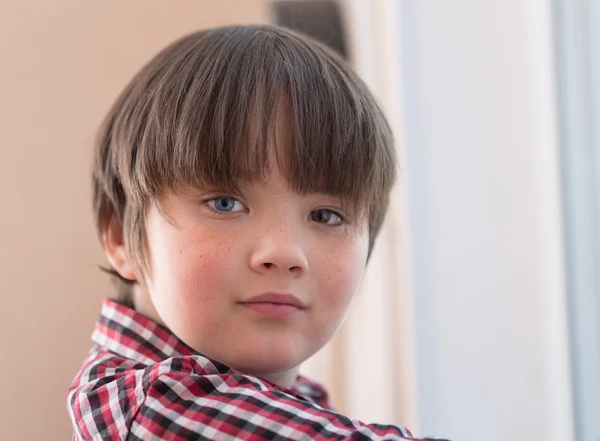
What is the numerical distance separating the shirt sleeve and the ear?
0.22 meters

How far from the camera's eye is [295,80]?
0.78 metres

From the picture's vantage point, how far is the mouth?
74 centimetres

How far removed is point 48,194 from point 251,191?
0.46 meters

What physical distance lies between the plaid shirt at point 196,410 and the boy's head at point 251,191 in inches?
3.0

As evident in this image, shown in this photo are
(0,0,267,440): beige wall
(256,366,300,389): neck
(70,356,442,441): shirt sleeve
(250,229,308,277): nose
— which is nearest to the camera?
(70,356,442,441): shirt sleeve

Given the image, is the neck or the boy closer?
the boy

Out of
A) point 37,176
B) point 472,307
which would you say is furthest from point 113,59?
point 472,307

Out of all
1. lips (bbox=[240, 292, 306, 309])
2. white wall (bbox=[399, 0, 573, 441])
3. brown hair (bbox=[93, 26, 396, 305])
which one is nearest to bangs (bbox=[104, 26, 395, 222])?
brown hair (bbox=[93, 26, 396, 305])

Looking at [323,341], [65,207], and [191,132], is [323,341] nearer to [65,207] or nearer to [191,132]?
[191,132]

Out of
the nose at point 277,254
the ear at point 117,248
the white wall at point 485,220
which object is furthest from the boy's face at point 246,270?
the white wall at point 485,220

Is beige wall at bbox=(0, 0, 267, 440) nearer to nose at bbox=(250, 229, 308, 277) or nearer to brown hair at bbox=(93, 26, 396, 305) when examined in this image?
brown hair at bbox=(93, 26, 396, 305)

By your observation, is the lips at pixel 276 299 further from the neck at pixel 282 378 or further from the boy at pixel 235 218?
the neck at pixel 282 378

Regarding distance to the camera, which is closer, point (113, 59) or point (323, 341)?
point (323, 341)

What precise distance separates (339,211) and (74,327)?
0.48 meters
